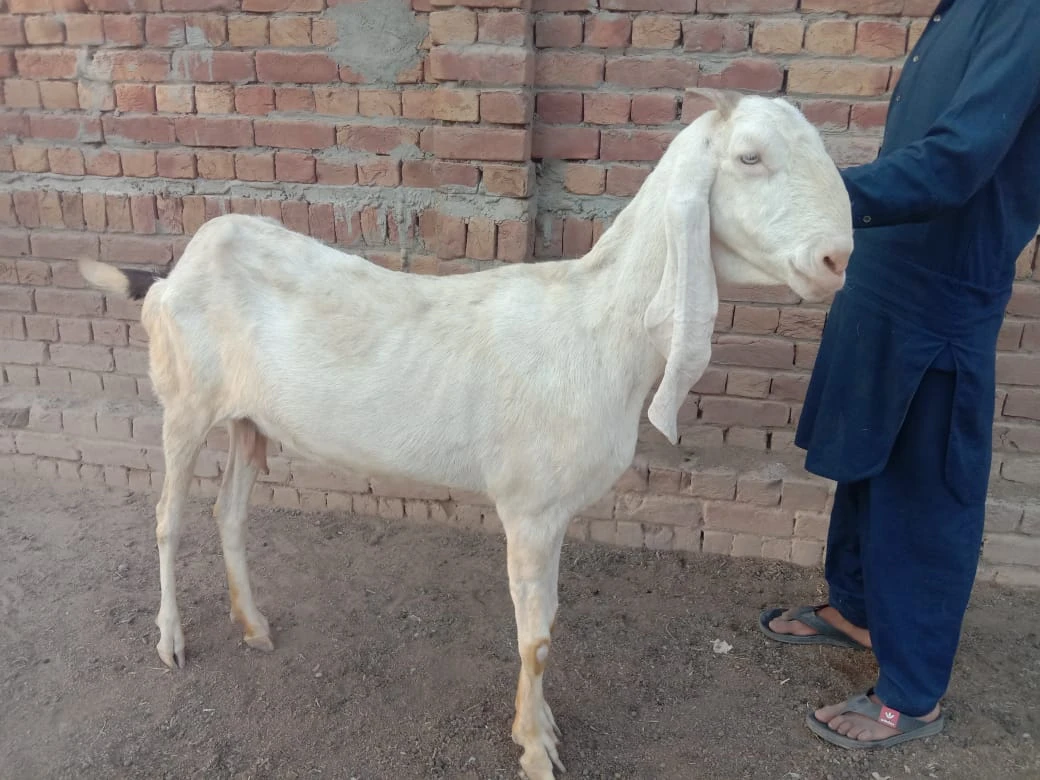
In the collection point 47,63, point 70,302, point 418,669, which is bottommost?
point 418,669

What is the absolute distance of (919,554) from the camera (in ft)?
7.55

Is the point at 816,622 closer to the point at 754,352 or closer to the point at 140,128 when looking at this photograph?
the point at 754,352

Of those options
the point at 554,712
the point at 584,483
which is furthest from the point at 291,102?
the point at 554,712

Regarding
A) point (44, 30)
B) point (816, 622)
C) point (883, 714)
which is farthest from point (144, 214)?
point (883, 714)

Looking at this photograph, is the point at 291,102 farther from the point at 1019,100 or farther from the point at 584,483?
the point at 1019,100

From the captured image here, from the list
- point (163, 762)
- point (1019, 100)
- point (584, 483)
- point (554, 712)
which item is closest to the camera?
point (1019, 100)

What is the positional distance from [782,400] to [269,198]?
2.37m

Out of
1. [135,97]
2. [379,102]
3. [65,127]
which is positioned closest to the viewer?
[379,102]

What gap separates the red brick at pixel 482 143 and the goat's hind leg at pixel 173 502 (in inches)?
55.2

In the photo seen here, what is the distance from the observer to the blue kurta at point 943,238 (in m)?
1.76

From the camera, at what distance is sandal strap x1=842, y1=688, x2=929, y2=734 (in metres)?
2.46

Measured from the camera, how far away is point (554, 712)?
255 centimetres

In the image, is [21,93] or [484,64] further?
[21,93]

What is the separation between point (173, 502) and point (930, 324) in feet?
8.04
